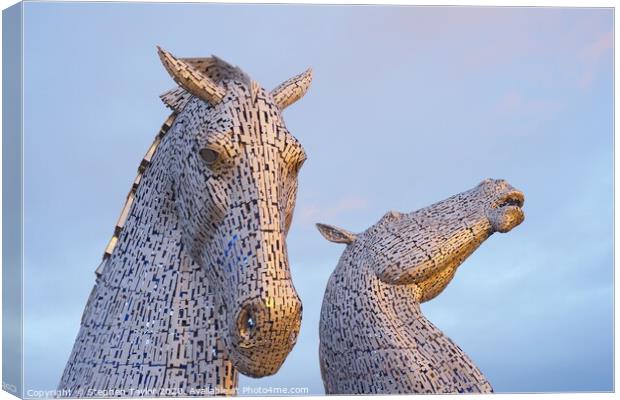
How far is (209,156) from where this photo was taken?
376 cm

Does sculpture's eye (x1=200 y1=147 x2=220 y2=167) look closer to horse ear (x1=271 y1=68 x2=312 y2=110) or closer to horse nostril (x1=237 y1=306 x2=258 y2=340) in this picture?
horse ear (x1=271 y1=68 x2=312 y2=110)

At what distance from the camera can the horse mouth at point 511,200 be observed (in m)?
7.02

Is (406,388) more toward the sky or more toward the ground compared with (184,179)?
more toward the ground

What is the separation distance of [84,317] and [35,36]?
208cm

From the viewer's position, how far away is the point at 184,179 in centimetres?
391

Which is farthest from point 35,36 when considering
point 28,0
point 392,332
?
point 392,332

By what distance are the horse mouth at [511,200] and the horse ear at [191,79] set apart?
11.6 feet

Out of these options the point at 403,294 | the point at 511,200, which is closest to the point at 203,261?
the point at 403,294

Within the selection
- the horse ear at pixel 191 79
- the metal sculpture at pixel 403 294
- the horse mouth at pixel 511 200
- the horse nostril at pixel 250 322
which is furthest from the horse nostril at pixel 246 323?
the horse mouth at pixel 511 200

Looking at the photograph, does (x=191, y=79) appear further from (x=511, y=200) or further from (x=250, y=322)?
(x=511, y=200)

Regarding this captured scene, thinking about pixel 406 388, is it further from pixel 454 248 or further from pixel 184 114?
pixel 184 114

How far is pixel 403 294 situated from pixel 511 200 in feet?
3.89

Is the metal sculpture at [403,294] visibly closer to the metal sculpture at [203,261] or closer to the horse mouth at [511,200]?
the horse mouth at [511,200]

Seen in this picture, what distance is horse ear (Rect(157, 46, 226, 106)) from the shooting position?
391 cm
